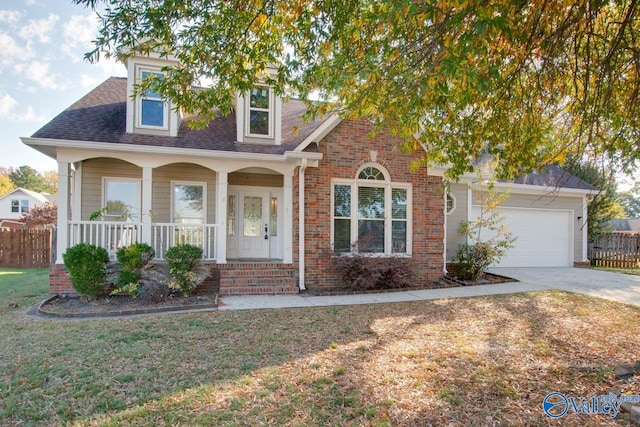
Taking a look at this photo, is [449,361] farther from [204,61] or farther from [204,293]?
[204,293]

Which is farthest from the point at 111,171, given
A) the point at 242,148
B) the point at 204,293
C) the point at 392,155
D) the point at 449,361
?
the point at 449,361

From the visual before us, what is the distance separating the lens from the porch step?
8.54 m

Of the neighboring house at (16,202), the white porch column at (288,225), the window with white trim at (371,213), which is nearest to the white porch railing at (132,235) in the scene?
the white porch column at (288,225)

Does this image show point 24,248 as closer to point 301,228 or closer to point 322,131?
point 301,228

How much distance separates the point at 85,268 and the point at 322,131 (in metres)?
6.28

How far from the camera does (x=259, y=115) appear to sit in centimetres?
1031

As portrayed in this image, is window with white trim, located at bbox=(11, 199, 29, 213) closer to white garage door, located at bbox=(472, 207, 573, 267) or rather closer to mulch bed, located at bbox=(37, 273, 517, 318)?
mulch bed, located at bbox=(37, 273, 517, 318)

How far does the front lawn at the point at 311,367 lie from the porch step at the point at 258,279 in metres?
1.93

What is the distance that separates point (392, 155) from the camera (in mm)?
9711

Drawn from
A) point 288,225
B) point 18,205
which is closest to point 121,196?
point 288,225

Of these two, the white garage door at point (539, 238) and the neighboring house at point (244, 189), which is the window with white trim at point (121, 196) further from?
the white garage door at point (539, 238)

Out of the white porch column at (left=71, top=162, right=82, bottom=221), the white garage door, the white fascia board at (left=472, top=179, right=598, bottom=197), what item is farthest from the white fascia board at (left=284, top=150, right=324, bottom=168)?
the white garage door

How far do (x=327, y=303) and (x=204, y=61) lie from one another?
17.5 ft

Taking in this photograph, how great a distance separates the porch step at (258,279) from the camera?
854 cm
